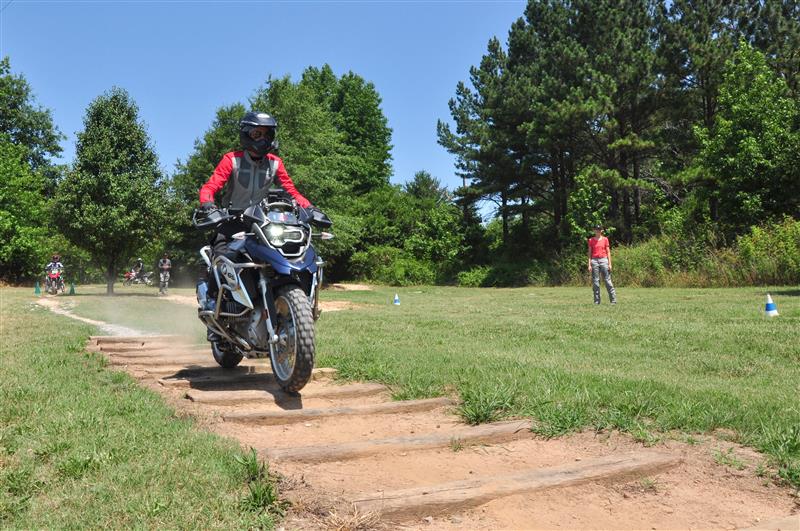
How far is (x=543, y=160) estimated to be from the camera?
40500 mm

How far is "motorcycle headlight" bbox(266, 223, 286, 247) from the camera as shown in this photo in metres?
5.15

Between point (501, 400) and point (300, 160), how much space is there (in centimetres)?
3279

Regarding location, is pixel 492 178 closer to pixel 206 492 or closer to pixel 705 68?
pixel 705 68

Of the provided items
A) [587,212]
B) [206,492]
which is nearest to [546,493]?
[206,492]

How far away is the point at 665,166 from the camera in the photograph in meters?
36.6

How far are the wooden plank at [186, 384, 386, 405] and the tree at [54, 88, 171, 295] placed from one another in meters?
25.1

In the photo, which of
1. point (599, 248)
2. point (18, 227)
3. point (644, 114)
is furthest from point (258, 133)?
point (18, 227)

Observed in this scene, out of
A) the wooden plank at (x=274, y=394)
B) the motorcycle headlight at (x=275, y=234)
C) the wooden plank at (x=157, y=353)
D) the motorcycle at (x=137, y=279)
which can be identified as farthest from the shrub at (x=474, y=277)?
the motorcycle headlight at (x=275, y=234)

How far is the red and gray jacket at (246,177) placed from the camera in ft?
19.5

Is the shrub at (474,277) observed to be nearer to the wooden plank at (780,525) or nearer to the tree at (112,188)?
the tree at (112,188)

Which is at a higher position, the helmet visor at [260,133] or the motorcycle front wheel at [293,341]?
the helmet visor at [260,133]

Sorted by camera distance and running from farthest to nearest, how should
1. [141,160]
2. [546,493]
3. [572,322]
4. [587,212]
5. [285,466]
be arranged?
[587,212] < [141,160] < [572,322] < [285,466] < [546,493]

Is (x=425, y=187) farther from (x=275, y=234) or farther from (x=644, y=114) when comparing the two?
(x=275, y=234)

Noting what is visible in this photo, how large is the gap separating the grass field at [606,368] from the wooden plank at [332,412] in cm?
29
